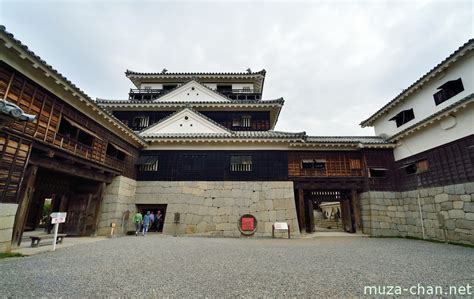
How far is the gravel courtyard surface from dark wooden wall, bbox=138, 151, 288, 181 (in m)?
7.27

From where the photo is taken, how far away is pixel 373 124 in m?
18.4

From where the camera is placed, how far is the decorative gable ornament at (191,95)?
66.0ft

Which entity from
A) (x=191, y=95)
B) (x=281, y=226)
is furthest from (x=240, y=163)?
(x=191, y=95)

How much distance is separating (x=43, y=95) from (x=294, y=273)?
10.7 meters

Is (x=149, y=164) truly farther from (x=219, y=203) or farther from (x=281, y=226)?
(x=281, y=226)

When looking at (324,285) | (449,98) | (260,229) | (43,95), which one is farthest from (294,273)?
(449,98)

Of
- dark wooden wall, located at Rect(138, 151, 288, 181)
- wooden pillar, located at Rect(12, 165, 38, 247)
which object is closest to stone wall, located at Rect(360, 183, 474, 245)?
dark wooden wall, located at Rect(138, 151, 288, 181)

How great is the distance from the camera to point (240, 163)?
14.7 m

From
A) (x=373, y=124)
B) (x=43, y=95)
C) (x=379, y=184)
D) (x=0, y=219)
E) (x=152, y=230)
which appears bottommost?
(x=152, y=230)

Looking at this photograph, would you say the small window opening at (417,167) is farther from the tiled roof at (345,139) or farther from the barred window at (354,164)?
the barred window at (354,164)

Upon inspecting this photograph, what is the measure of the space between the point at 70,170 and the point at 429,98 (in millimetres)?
20490

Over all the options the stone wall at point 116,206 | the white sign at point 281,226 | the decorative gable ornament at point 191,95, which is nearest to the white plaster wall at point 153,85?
the decorative gable ornament at point 191,95

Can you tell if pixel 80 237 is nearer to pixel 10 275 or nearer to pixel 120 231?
pixel 120 231

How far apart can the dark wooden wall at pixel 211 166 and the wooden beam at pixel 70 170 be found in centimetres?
288
